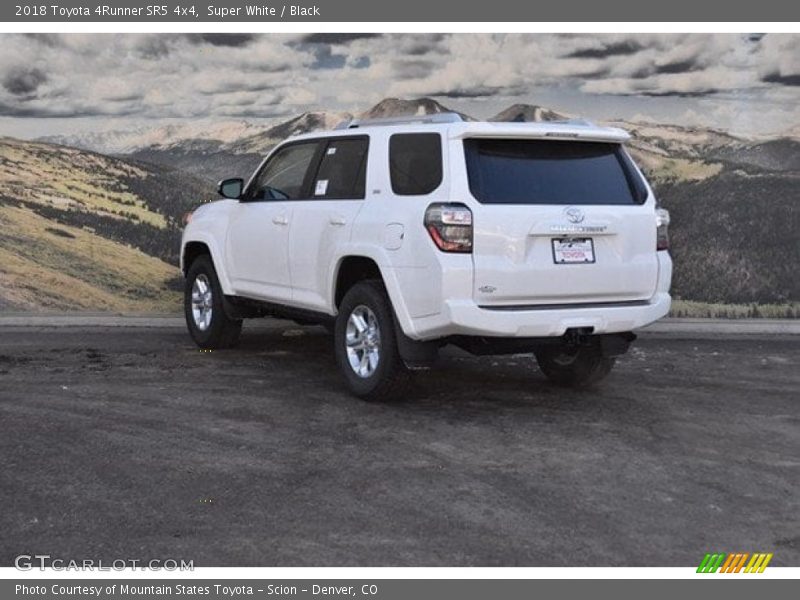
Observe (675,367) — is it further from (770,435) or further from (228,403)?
(228,403)

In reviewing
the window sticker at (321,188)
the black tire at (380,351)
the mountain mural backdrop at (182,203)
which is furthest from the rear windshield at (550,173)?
the mountain mural backdrop at (182,203)

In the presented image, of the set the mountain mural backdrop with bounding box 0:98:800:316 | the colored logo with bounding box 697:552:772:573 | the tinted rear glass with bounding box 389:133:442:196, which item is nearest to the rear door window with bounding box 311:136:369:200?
the tinted rear glass with bounding box 389:133:442:196

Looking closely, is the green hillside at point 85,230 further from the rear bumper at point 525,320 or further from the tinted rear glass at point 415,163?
the rear bumper at point 525,320

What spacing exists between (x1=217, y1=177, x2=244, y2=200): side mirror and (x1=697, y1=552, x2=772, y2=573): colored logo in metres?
5.49

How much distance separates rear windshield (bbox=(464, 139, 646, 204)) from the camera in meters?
6.98

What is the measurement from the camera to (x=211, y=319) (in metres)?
9.77

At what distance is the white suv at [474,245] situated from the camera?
680cm

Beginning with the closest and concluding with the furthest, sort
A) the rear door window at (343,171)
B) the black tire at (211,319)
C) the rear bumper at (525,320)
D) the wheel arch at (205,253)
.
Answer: the rear bumper at (525,320) → the rear door window at (343,171) → the wheel arch at (205,253) → the black tire at (211,319)

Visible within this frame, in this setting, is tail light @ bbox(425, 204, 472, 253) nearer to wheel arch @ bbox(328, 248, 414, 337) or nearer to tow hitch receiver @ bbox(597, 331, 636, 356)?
wheel arch @ bbox(328, 248, 414, 337)

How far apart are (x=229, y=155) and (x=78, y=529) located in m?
7.92

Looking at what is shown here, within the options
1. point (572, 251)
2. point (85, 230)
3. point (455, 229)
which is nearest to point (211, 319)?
point (85, 230)

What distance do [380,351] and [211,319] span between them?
2.83 metres

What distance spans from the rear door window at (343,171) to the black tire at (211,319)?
181 centimetres

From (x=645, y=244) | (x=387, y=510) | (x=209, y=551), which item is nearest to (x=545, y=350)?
(x=645, y=244)
